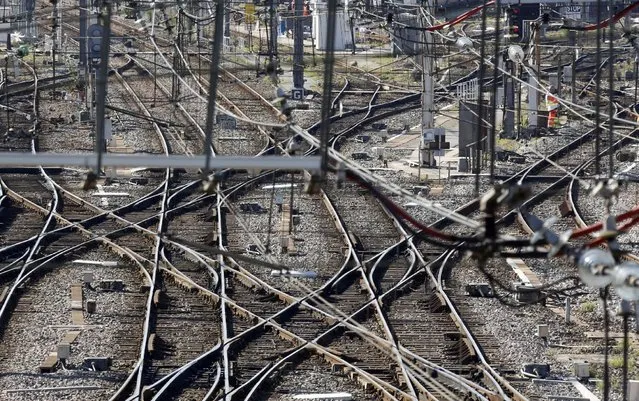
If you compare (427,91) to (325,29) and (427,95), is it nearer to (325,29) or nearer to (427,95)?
(427,95)

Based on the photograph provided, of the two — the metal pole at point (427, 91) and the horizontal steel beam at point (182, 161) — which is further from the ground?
the metal pole at point (427, 91)

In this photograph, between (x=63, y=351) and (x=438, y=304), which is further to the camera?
(x=438, y=304)

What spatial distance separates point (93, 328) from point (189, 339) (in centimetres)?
78

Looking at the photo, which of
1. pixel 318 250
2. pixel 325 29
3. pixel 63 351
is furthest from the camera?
pixel 325 29

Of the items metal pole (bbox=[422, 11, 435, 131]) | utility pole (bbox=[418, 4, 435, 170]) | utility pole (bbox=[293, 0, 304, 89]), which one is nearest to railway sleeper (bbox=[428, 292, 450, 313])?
utility pole (bbox=[418, 4, 435, 170])

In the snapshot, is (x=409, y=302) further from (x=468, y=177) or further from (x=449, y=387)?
(x=468, y=177)

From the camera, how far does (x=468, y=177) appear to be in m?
18.0

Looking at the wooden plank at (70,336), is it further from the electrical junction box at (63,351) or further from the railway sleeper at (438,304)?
the railway sleeper at (438,304)

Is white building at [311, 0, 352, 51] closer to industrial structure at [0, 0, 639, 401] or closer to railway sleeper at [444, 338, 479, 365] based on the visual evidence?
industrial structure at [0, 0, 639, 401]

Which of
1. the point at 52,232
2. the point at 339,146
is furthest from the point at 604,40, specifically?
the point at 52,232

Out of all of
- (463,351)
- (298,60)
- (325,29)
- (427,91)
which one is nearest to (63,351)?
(463,351)

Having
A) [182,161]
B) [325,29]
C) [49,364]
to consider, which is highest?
[325,29]

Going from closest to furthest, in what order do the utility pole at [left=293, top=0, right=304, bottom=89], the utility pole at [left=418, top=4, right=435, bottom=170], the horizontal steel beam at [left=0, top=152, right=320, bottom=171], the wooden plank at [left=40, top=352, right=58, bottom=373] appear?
the horizontal steel beam at [left=0, top=152, right=320, bottom=171] < the wooden plank at [left=40, top=352, right=58, bottom=373] < the utility pole at [left=418, top=4, right=435, bottom=170] < the utility pole at [left=293, top=0, right=304, bottom=89]

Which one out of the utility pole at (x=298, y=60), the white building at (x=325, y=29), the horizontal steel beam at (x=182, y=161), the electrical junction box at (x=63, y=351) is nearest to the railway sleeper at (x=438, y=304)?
the electrical junction box at (x=63, y=351)
